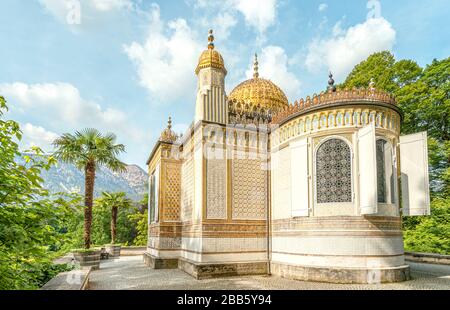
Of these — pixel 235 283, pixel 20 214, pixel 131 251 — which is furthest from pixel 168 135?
pixel 20 214

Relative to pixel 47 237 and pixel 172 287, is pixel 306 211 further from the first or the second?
pixel 47 237

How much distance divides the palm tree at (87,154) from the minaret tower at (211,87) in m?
6.06

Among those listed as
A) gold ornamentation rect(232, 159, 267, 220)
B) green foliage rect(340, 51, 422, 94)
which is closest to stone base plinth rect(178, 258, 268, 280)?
gold ornamentation rect(232, 159, 267, 220)

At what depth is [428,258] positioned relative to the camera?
15641 mm

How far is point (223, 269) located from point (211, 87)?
7.25 metres

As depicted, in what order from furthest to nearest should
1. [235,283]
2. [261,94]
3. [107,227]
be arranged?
[107,227] → [261,94] → [235,283]

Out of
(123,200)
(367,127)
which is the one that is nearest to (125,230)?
(123,200)

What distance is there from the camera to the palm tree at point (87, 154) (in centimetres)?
1591

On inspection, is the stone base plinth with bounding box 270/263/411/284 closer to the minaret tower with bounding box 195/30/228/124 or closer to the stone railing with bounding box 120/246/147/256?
the minaret tower with bounding box 195/30/228/124

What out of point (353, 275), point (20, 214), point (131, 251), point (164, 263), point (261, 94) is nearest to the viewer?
point (20, 214)

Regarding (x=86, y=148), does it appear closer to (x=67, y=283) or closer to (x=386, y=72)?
(x=67, y=283)

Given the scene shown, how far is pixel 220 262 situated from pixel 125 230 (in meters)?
24.0

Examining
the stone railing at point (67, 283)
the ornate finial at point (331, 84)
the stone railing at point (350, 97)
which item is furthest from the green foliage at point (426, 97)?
the stone railing at point (67, 283)

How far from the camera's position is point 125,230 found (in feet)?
110
